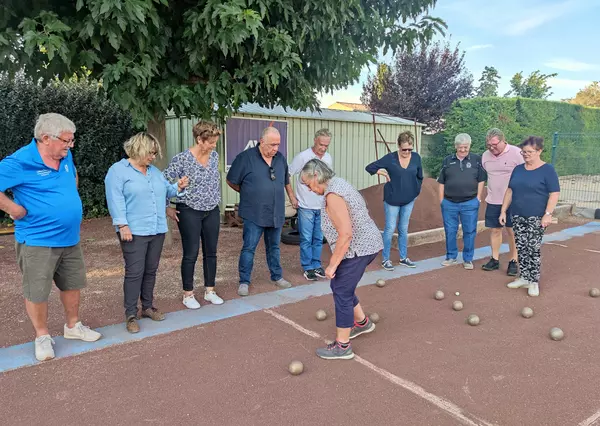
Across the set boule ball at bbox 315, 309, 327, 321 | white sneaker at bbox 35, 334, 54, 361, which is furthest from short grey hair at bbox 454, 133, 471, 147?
white sneaker at bbox 35, 334, 54, 361

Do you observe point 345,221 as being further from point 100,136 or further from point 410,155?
point 100,136

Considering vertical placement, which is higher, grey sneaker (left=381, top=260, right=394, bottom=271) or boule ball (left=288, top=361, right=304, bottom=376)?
grey sneaker (left=381, top=260, right=394, bottom=271)

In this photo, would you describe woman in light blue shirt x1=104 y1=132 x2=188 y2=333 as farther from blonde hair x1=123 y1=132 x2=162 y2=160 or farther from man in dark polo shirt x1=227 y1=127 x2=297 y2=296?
man in dark polo shirt x1=227 y1=127 x2=297 y2=296

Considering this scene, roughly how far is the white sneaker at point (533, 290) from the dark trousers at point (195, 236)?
3695 millimetres

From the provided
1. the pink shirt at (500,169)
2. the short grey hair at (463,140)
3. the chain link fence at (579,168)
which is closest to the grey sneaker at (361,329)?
the pink shirt at (500,169)

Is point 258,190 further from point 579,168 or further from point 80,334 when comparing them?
point 579,168

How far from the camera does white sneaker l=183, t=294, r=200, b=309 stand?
4.72 m

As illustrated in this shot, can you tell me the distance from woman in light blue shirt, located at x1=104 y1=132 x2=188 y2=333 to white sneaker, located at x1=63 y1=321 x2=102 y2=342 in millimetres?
297

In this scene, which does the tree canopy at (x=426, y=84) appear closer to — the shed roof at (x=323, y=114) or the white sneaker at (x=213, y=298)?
the shed roof at (x=323, y=114)

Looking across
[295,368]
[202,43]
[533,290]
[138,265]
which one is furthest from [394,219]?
[138,265]

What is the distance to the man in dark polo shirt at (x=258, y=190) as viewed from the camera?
5129 mm

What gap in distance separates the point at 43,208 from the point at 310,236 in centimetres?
328

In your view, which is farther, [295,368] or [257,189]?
[257,189]

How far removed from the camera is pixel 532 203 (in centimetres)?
534
